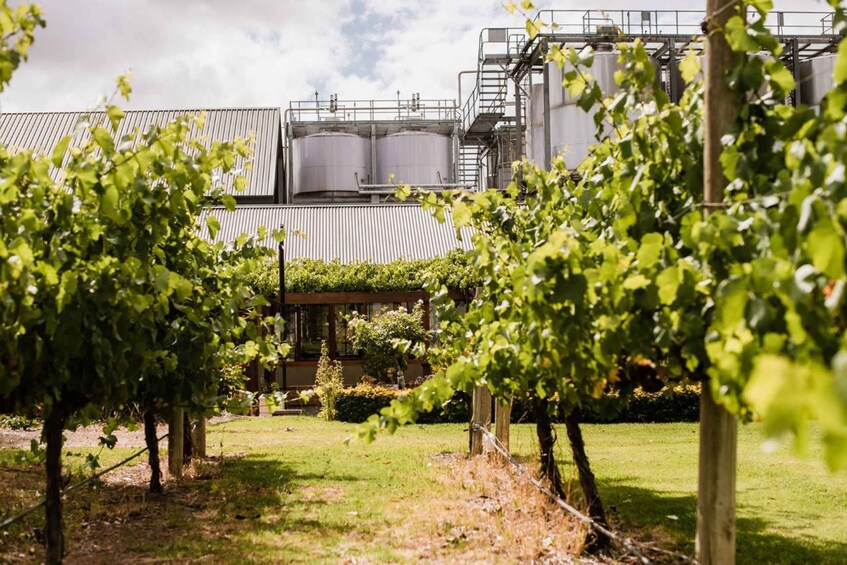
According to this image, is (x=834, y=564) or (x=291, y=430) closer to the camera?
(x=834, y=564)

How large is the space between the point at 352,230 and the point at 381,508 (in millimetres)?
19581

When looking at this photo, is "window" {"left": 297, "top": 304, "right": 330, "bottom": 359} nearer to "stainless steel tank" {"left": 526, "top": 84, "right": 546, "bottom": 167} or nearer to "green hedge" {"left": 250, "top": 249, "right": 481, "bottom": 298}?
"green hedge" {"left": 250, "top": 249, "right": 481, "bottom": 298}

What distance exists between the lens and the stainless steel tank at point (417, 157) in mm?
38656

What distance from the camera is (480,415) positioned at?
11.0 meters

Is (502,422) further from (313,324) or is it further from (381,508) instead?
(313,324)

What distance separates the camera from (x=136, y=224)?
492 cm

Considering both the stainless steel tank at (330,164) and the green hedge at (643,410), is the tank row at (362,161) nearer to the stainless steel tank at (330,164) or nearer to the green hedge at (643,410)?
the stainless steel tank at (330,164)

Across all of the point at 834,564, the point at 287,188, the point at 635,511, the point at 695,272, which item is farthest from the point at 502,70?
the point at 695,272

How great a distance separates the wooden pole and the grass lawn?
8.67 ft

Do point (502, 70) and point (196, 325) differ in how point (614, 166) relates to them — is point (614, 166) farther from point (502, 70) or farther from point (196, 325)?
point (502, 70)

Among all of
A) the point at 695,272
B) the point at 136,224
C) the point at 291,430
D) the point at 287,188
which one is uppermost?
the point at 287,188

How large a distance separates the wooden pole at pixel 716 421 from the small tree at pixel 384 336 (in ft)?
52.9

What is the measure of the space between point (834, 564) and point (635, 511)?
7.05ft

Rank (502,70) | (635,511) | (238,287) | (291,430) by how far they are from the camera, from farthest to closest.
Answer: (502,70), (291,430), (635,511), (238,287)
